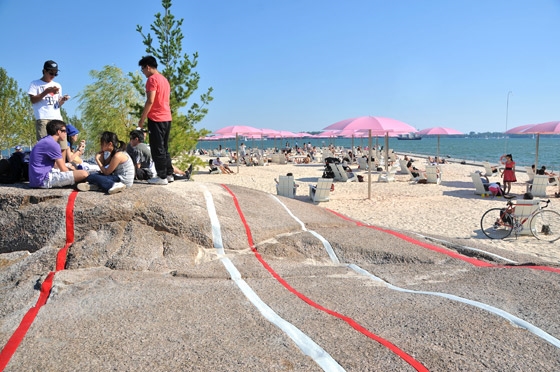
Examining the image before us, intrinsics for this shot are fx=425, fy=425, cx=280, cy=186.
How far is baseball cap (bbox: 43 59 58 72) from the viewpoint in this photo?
5332 mm

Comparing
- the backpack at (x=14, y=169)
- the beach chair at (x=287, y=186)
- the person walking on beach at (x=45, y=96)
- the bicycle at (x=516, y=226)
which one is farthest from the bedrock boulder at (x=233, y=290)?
the beach chair at (x=287, y=186)

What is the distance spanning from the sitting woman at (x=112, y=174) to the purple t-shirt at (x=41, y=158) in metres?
0.47

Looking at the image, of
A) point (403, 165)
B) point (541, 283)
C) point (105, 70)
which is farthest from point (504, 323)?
point (105, 70)

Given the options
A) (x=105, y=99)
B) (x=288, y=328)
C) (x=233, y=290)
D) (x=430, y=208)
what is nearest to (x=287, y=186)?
A: (x=430, y=208)

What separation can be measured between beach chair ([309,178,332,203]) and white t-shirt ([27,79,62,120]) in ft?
26.2

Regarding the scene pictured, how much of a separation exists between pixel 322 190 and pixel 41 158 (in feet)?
28.2

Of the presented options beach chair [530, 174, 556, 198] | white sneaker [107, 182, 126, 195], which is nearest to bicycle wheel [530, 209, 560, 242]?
beach chair [530, 174, 556, 198]

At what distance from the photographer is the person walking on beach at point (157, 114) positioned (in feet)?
16.8

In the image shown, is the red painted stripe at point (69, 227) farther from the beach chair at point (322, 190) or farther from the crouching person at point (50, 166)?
the beach chair at point (322, 190)

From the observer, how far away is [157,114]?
522cm

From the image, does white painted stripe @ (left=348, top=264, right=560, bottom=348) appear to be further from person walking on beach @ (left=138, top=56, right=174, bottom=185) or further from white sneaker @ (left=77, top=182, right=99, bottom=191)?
white sneaker @ (left=77, top=182, right=99, bottom=191)

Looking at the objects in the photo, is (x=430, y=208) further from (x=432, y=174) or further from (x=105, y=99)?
(x=105, y=99)

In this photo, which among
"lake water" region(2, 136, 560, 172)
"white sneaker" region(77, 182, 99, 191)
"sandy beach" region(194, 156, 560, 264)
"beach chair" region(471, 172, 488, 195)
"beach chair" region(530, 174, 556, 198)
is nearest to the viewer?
"white sneaker" region(77, 182, 99, 191)

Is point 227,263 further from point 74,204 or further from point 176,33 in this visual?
point 176,33
